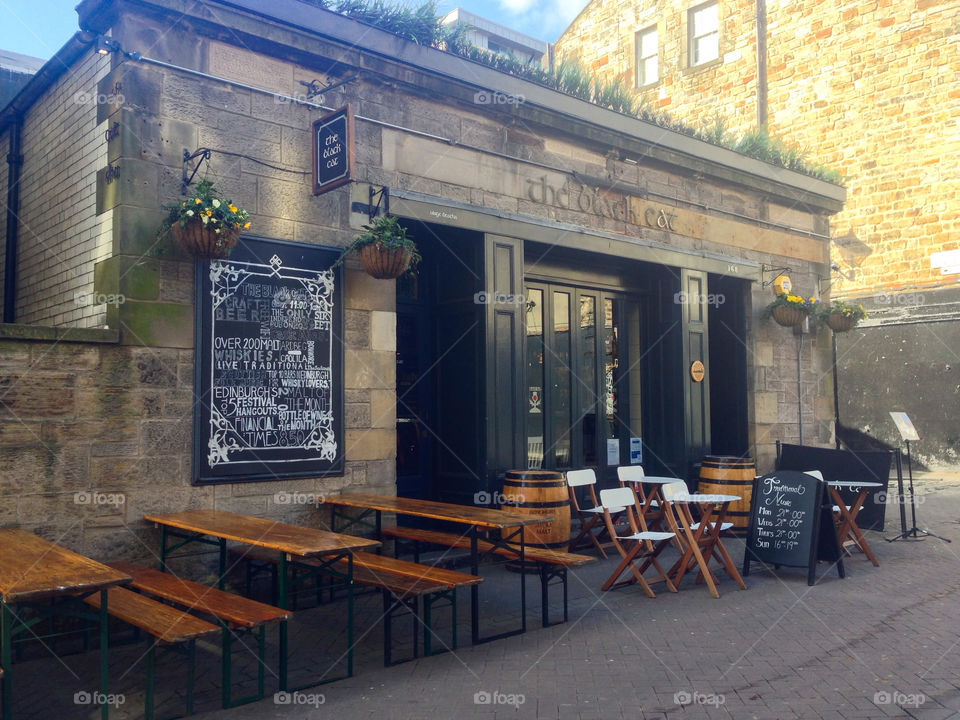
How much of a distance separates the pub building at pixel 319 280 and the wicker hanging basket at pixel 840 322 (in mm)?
2229

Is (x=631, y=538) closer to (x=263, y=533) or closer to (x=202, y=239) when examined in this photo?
(x=263, y=533)

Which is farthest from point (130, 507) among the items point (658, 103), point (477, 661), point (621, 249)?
point (658, 103)

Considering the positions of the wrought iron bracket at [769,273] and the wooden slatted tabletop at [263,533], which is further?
the wrought iron bracket at [769,273]

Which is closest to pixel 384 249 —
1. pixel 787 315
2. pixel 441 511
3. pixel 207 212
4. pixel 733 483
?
pixel 207 212

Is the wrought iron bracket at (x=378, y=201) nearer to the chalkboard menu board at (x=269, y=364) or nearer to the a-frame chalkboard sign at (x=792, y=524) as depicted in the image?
the chalkboard menu board at (x=269, y=364)

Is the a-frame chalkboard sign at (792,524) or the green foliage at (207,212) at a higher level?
the green foliage at (207,212)

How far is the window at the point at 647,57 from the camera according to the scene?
19391 mm

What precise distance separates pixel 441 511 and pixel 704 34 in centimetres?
1640

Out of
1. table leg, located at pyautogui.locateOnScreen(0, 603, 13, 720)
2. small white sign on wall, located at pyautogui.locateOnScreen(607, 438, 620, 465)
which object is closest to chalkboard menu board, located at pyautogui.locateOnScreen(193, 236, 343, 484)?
table leg, located at pyautogui.locateOnScreen(0, 603, 13, 720)

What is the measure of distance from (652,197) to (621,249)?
0.95 metres

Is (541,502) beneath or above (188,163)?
beneath

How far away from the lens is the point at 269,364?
6.51 meters

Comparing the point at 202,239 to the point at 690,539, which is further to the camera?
the point at 690,539

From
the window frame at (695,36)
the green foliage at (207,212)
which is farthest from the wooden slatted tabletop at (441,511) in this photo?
the window frame at (695,36)
